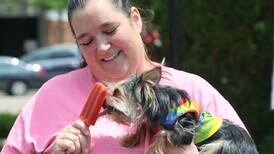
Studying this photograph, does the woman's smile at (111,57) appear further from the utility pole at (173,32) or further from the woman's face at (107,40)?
the utility pole at (173,32)

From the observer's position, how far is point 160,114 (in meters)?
2.28

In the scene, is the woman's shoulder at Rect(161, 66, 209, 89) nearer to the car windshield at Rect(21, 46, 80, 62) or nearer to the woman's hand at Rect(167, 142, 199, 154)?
the woman's hand at Rect(167, 142, 199, 154)

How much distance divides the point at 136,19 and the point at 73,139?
2.08 ft

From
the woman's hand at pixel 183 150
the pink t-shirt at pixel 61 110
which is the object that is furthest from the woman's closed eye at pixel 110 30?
the woman's hand at pixel 183 150

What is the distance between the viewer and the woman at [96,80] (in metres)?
2.58

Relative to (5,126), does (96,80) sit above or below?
above

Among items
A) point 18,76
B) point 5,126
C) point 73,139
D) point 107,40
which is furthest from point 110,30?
point 18,76

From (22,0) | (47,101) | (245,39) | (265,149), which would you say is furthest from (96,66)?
(22,0)

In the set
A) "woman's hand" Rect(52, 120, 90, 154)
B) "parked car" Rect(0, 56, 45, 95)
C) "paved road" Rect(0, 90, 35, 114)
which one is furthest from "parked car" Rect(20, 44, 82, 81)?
"woman's hand" Rect(52, 120, 90, 154)

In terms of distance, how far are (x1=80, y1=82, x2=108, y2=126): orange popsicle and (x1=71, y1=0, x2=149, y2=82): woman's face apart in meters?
0.29

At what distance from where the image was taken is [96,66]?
105 inches

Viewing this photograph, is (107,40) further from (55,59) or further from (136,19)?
(55,59)

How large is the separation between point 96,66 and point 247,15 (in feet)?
19.0

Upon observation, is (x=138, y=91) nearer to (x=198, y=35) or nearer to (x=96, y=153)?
(x=96, y=153)
